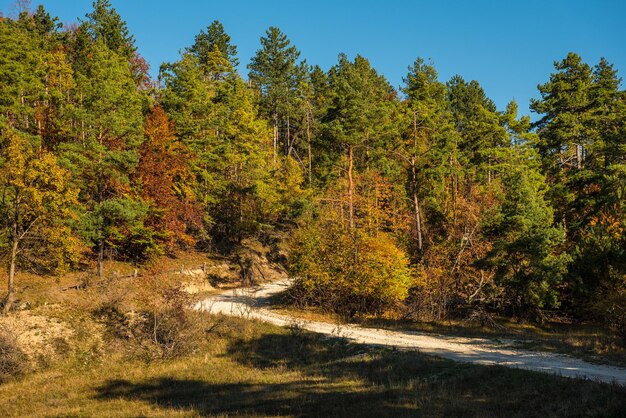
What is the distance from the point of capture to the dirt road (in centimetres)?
1495

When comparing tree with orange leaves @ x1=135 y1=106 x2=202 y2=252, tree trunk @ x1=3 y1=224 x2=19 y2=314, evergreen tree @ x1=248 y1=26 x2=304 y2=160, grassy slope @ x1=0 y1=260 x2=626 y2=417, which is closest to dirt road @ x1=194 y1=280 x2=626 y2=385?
grassy slope @ x1=0 y1=260 x2=626 y2=417

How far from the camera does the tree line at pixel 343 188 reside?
28.2 meters

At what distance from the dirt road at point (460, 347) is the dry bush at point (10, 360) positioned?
420 inches

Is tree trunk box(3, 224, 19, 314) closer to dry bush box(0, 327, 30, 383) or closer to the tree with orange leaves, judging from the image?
dry bush box(0, 327, 30, 383)

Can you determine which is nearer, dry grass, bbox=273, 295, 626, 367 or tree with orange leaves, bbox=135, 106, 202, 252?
dry grass, bbox=273, 295, 626, 367

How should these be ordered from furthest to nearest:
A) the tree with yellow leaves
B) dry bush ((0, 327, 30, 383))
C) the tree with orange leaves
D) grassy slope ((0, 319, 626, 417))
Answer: the tree with orange leaves < the tree with yellow leaves < dry bush ((0, 327, 30, 383)) < grassy slope ((0, 319, 626, 417))

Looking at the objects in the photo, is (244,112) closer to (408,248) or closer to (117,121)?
(117,121)

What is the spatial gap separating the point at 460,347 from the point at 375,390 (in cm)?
723

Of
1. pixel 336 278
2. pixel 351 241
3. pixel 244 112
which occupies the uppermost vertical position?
pixel 244 112

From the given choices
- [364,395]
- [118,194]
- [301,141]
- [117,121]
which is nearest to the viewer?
[364,395]

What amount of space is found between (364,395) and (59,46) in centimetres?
4585

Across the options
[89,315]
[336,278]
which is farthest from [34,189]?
[336,278]

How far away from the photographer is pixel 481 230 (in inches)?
1296

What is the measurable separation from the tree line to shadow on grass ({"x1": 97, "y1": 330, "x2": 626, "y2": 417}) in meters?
9.92
